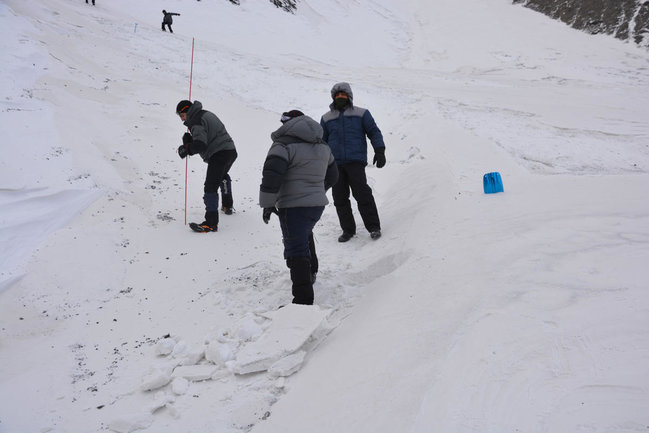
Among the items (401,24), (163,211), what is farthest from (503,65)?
(163,211)

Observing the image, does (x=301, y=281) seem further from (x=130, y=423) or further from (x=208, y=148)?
(x=208, y=148)

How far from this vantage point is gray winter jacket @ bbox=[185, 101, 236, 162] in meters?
5.87

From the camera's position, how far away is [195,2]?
23.7 m

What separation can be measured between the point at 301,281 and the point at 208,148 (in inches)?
118

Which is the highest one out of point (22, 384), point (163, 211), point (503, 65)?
point (503, 65)

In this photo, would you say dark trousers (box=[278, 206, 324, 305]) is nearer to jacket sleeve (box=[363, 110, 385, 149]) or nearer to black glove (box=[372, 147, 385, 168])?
black glove (box=[372, 147, 385, 168])

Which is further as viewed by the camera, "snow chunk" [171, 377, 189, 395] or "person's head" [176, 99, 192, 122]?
"person's head" [176, 99, 192, 122]

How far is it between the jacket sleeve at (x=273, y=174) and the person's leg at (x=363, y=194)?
1.79 metres

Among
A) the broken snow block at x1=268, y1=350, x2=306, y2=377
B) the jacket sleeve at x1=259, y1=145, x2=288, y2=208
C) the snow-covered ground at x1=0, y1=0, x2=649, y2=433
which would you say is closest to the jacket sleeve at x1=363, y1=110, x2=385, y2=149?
the snow-covered ground at x1=0, y1=0, x2=649, y2=433

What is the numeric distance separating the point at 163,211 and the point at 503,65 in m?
17.9

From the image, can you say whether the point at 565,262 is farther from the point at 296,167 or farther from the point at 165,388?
the point at 165,388

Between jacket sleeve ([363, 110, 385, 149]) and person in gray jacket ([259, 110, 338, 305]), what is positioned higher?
jacket sleeve ([363, 110, 385, 149])

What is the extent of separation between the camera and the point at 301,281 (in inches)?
157

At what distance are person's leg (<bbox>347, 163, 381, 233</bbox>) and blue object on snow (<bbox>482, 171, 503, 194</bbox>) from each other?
5.12 ft
